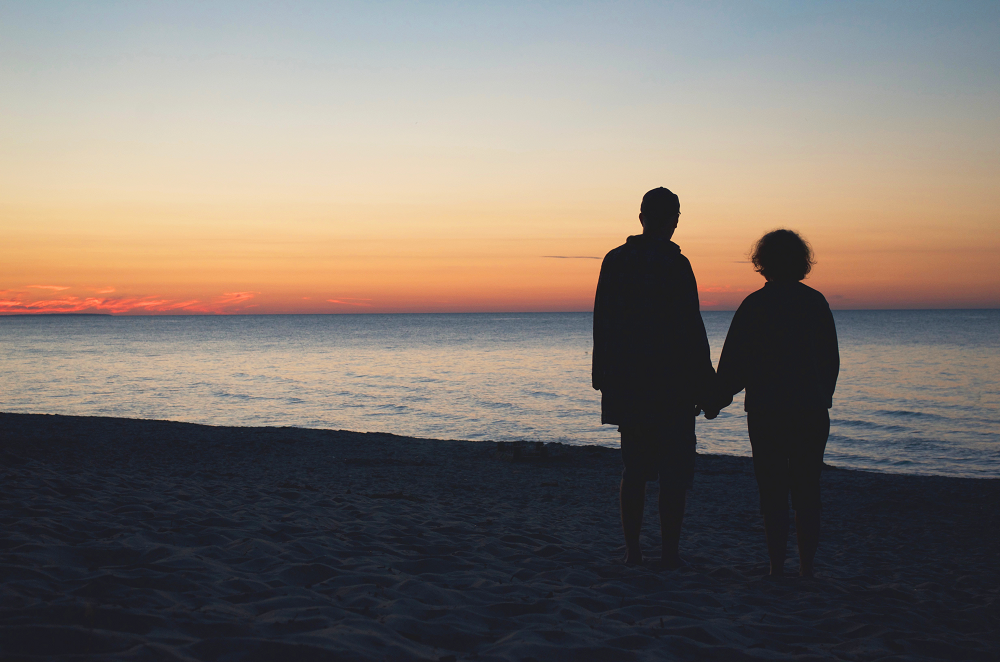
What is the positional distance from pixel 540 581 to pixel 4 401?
79.9 feet

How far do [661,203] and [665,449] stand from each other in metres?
1.38

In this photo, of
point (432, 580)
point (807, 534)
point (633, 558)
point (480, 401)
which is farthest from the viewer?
point (480, 401)

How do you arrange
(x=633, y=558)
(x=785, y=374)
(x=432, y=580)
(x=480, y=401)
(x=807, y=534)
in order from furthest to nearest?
(x=480, y=401) < (x=633, y=558) < (x=807, y=534) < (x=432, y=580) < (x=785, y=374)

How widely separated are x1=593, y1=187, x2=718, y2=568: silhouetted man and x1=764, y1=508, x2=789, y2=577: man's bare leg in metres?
0.55

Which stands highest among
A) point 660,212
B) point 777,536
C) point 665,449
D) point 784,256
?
point 660,212

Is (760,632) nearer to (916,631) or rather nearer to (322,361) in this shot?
(916,631)

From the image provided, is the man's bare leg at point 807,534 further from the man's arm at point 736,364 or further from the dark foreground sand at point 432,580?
the man's arm at point 736,364

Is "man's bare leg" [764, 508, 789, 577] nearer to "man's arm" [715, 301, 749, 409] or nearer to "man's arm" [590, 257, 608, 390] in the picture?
"man's arm" [715, 301, 749, 409]

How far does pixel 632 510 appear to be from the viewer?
134 inches

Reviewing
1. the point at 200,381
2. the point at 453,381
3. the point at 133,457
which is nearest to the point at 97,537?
the point at 133,457

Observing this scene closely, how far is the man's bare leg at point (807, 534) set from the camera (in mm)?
3254

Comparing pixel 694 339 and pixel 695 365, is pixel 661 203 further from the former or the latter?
pixel 695 365

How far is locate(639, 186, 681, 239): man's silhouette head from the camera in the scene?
3.30 meters

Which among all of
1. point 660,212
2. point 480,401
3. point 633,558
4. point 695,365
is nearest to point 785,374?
A: point 695,365
